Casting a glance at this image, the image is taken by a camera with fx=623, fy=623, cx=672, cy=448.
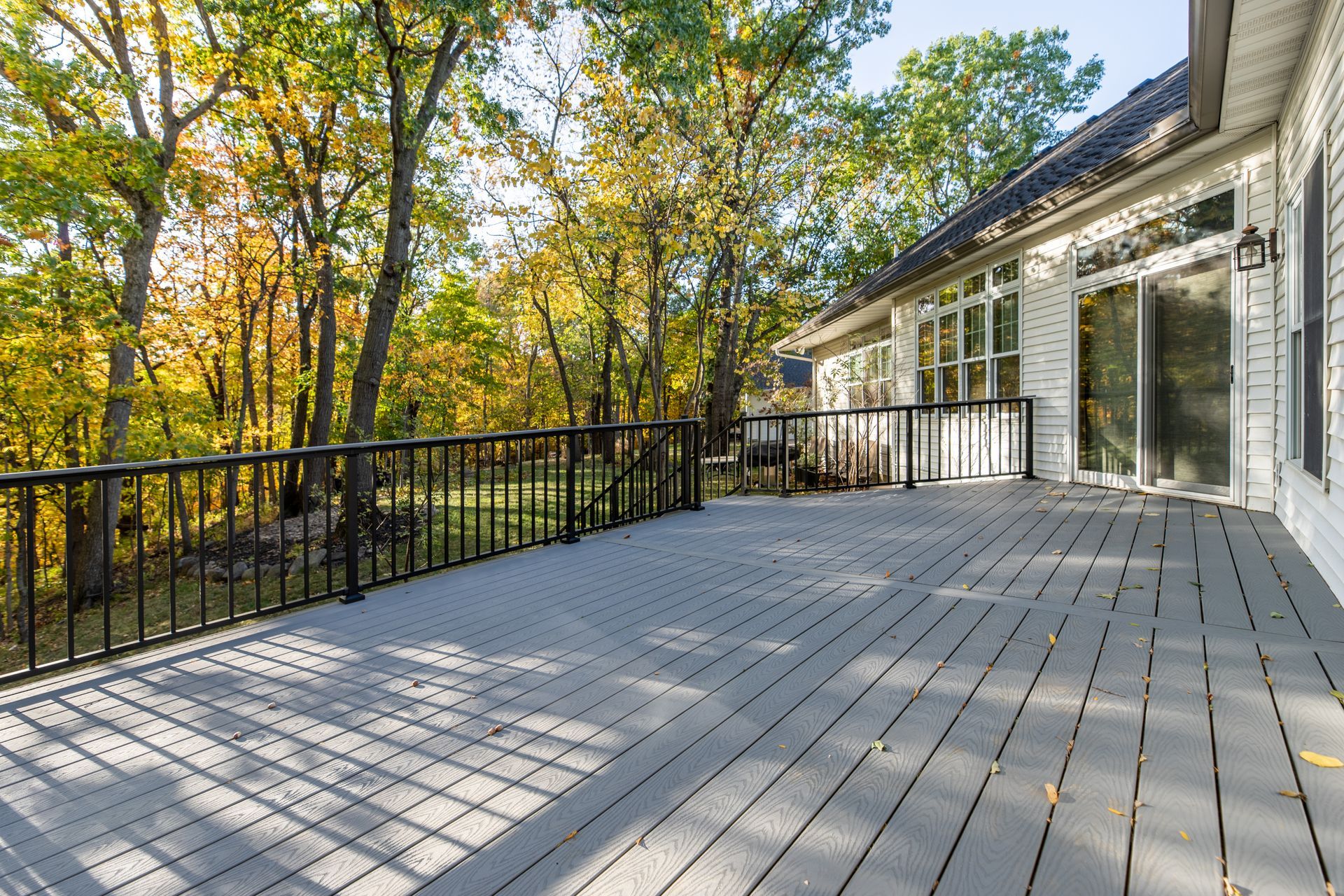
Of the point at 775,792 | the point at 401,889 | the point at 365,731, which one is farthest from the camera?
the point at 365,731

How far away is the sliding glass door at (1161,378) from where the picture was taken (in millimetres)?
4852

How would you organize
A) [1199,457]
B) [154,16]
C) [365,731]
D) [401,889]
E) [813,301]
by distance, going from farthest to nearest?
1. [813,301]
2. [154,16]
3. [1199,457]
4. [365,731]
5. [401,889]

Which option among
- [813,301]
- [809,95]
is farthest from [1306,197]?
[813,301]

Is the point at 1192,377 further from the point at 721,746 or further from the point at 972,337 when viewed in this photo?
the point at 721,746

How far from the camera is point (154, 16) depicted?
7695 millimetres

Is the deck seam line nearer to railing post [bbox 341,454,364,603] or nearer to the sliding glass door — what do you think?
railing post [bbox 341,454,364,603]

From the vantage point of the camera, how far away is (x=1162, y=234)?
5.30m

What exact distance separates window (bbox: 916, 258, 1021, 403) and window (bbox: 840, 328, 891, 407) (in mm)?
1613

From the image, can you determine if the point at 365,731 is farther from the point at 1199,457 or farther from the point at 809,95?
the point at 809,95

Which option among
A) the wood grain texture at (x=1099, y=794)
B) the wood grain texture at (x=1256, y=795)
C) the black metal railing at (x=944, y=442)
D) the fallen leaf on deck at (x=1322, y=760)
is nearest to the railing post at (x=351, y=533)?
the wood grain texture at (x=1099, y=794)

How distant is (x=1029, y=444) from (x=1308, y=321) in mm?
3817

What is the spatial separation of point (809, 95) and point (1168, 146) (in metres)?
9.37

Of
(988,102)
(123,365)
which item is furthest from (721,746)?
(988,102)

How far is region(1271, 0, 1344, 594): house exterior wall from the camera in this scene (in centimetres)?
275
